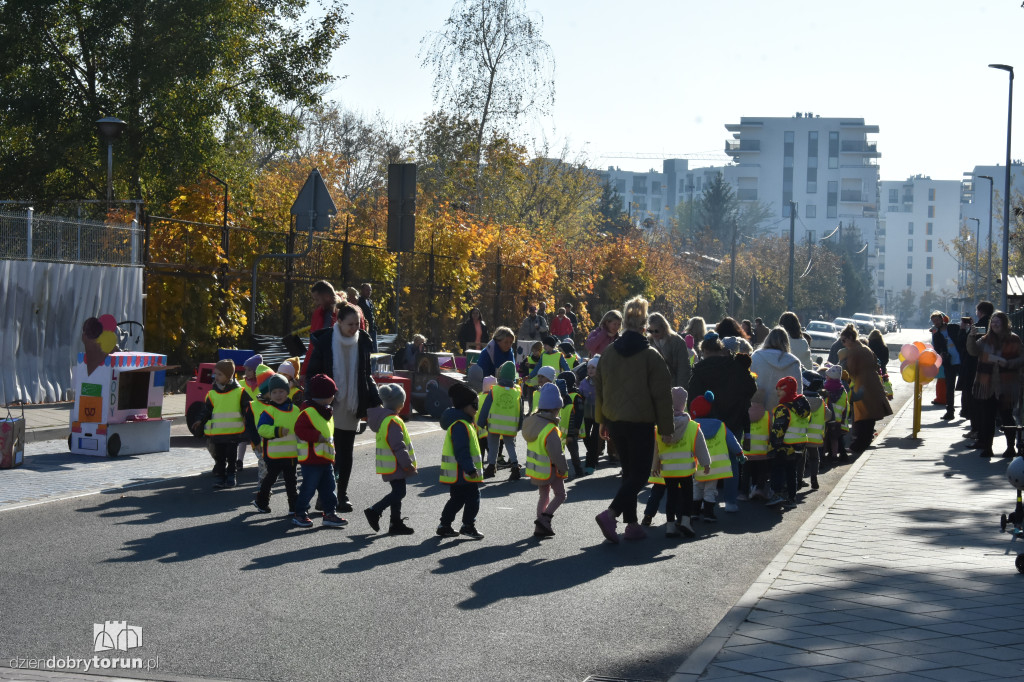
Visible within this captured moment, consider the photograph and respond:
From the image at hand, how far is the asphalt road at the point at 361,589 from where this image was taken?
6.04 meters

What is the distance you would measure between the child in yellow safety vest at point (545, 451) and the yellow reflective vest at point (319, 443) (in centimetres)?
153

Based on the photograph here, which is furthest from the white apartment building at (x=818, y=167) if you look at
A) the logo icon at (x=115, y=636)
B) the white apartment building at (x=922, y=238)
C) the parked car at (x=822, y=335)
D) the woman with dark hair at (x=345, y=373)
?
the logo icon at (x=115, y=636)

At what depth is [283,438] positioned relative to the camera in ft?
32.9

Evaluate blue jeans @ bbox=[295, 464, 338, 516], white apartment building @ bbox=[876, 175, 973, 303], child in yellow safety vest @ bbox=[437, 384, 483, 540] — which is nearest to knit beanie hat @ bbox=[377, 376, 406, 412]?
child in yellow safety vest @ bbox=[437, 384, 483, 540]

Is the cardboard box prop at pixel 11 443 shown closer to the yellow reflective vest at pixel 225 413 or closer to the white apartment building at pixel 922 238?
the yellow reflective vest at pixel 225 413

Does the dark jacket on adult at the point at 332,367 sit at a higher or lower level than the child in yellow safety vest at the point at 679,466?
higher

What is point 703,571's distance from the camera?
8.51 meters

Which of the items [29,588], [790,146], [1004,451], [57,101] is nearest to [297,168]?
[57,101]

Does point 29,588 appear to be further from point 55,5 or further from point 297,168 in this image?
point 297,168

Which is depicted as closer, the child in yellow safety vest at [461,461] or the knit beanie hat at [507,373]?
the child in yellow safety vest at [461,461]

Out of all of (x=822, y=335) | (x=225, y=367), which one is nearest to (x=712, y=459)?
(x=225, y=367)

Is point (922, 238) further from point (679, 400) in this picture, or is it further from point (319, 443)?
point (319, 443)

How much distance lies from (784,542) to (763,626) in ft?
10.8

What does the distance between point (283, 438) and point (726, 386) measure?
3773mm
